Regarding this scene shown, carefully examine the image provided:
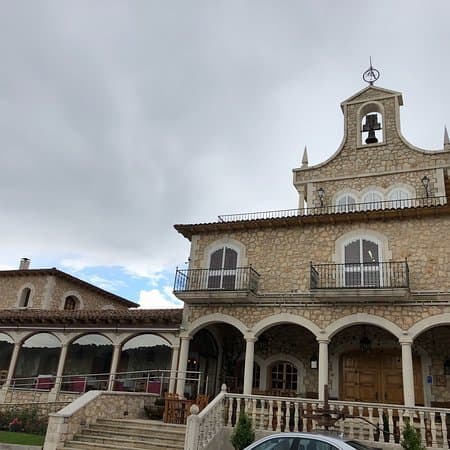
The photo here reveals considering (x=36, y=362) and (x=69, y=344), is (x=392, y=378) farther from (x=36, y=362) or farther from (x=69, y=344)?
(x=36, y=362)

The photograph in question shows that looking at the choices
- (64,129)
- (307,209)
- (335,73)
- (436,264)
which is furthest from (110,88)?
(436,264)

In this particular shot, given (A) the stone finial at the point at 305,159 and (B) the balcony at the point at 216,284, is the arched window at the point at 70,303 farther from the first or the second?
(A) the stone finial at the point at 305,159

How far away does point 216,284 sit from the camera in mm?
16891

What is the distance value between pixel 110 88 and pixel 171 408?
412 inches

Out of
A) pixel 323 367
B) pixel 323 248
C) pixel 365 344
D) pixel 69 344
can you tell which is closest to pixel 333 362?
pixel 365 344

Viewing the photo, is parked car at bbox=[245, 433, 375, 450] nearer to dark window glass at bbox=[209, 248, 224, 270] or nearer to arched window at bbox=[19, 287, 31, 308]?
dark window glass at bbox=[209, 248, 224, 270]

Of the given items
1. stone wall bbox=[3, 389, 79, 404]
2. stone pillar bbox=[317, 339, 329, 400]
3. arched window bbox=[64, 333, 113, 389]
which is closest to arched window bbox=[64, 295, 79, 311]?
arched window bbox=[64, 333, 113, 389]

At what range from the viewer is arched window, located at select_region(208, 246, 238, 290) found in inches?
659

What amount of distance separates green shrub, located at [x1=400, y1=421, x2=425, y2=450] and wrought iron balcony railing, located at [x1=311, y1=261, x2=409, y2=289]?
15.3 ft

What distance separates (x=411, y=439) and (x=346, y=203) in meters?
11.7

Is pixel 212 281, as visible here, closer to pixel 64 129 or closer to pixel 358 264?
pixel 358 264

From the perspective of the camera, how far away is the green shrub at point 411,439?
9.64 m

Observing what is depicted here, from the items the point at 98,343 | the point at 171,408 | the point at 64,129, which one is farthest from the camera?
the point at 98,343

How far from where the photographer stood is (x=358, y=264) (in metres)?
15.1
